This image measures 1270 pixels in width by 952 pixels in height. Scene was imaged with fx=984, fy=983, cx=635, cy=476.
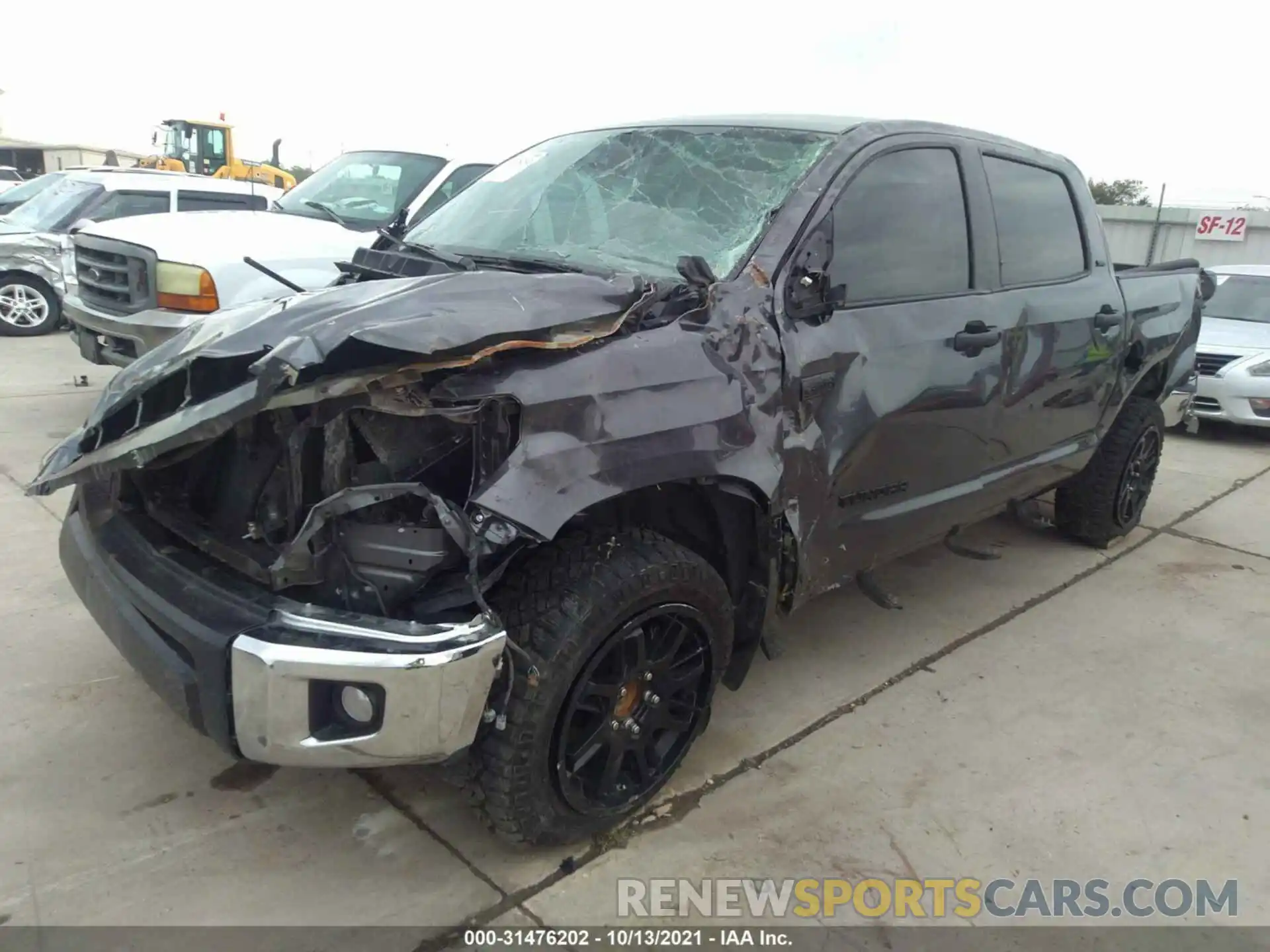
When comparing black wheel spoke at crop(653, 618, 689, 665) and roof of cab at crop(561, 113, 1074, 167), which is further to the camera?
roof of cab at crop(561, 113, 1074, 167)

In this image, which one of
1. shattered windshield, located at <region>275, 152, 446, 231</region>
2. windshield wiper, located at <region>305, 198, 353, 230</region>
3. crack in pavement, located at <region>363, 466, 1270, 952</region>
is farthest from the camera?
shattered windshield, located at <region>275, 152, 446, 231</region>

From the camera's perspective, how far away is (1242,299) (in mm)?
9578

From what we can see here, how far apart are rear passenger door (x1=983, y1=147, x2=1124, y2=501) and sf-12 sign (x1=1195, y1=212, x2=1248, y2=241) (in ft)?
61.9

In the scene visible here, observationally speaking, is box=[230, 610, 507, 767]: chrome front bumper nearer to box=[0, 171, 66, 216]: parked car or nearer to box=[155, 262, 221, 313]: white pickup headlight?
box=[155, 262, 221, 313]: white pickup headlight

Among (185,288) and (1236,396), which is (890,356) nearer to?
(185,288)

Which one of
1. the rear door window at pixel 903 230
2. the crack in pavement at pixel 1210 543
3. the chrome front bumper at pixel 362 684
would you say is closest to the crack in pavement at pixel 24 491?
the chrome front bumper at pixel 362 684

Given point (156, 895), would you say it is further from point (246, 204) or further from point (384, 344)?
point (246, 204)

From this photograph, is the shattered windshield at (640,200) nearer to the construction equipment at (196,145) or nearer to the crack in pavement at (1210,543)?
the crack in pavement at (1210,543)

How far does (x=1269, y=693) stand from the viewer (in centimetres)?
370

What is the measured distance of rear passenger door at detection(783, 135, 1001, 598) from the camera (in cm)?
288

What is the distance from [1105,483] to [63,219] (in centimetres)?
950

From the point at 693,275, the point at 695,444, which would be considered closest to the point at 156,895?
the point at 695,444

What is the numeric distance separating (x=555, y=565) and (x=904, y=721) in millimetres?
1586

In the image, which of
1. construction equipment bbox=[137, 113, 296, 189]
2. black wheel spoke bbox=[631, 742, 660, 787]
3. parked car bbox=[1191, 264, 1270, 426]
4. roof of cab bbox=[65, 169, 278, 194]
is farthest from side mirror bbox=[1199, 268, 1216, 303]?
construction equipment bbox=[137, 113, 296, 189]
